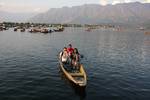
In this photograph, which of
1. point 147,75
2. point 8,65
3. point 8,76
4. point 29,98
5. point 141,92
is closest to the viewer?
point 29,98

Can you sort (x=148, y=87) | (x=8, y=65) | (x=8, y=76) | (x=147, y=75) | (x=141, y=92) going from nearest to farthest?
(x=141, y=92)
(x=148, y=87)
(x=8, y=76)
(x=147, y=75)
(x=8, y=65)

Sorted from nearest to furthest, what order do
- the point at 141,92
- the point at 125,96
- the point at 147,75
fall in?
the point at 125,96, the point at 141,92, the point at 147,75

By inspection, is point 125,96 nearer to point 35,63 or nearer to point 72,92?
point 72,92

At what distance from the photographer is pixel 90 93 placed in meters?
26.7

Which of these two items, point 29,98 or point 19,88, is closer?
point 29,98

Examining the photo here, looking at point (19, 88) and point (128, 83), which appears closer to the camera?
point (19, 88)

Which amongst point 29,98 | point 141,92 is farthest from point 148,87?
point 29,98

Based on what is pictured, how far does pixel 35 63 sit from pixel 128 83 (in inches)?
736

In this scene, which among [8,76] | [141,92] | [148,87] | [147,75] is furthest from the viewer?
[147,75]

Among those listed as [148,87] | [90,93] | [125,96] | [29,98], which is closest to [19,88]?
[29,98]

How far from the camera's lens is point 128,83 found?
3141 cm

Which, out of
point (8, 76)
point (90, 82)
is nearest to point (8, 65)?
point (8, 76)

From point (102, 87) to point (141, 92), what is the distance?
4952 mm

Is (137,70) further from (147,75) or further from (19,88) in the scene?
(19,88)
